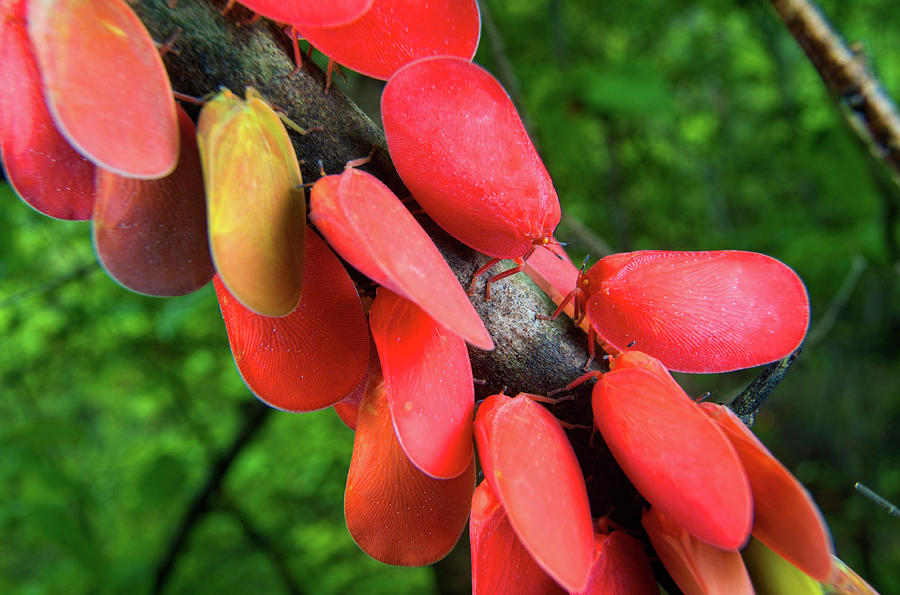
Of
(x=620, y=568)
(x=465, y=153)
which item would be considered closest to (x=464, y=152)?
(x=465, y=153)

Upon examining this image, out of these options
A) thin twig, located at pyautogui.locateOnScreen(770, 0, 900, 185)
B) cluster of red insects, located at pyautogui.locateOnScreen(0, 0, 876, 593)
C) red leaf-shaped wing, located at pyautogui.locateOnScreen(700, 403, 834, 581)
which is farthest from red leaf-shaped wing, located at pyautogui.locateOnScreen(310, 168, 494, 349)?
thin twig, located at pyautogui.locateOnScreen(770, 0, 900, 185)

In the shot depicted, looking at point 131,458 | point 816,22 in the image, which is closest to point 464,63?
point 816,22

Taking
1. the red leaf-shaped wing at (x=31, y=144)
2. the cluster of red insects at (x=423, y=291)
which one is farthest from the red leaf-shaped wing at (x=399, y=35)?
the red leaf-shaped wing at (x=31, y=144)

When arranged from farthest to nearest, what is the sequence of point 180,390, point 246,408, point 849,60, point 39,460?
point 180,390 < point 246,408 < point 39,460 < point 849,60

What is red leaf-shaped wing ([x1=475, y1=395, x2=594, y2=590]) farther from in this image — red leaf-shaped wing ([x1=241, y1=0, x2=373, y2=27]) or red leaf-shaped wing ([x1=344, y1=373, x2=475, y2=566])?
red leaf-shaped wing ([x1=241, y1=0, x2=373, y2=27])

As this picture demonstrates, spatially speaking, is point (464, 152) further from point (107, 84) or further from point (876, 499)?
point (876, 499)

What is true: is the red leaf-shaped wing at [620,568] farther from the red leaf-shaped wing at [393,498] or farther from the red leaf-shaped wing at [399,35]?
the red leaf-shaped wing at [399,35]

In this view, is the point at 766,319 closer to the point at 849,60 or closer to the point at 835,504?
the point at 849,60
